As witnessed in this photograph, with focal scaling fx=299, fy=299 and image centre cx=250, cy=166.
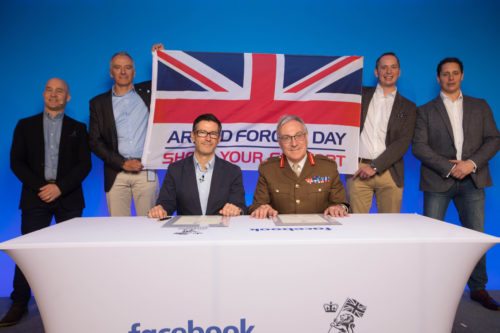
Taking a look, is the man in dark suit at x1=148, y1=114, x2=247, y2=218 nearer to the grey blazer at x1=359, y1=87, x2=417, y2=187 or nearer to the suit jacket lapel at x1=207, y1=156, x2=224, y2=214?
the suit jacket lapel at x1=207, y1=156, x2=224, y2=214

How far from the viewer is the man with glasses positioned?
2.22 metres

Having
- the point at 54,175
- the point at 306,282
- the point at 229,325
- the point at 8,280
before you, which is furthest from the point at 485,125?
the point at 8,280

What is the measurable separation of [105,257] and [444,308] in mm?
1625

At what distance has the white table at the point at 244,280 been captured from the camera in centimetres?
135

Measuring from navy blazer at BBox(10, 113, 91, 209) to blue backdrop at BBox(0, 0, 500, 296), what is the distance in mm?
731

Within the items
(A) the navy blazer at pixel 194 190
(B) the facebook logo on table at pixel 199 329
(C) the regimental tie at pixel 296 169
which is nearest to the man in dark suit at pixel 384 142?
(C) the regimental tie at pixel 296 169

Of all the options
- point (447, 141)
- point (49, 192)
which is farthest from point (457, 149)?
point (49, 192)

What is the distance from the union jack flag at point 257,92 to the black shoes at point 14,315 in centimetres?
192

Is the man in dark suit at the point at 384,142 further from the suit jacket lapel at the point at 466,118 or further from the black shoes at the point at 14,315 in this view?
the black shoes at the point at 14,315

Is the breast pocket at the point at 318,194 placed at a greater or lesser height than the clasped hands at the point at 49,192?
greater

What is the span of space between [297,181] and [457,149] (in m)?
1.73

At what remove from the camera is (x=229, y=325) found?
1380 mm

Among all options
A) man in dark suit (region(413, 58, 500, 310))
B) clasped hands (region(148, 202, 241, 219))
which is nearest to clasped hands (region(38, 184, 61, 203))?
clasped hands (region(148, 202, 241, 219))

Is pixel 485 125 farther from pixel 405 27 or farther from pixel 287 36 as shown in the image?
pixel 287 36
